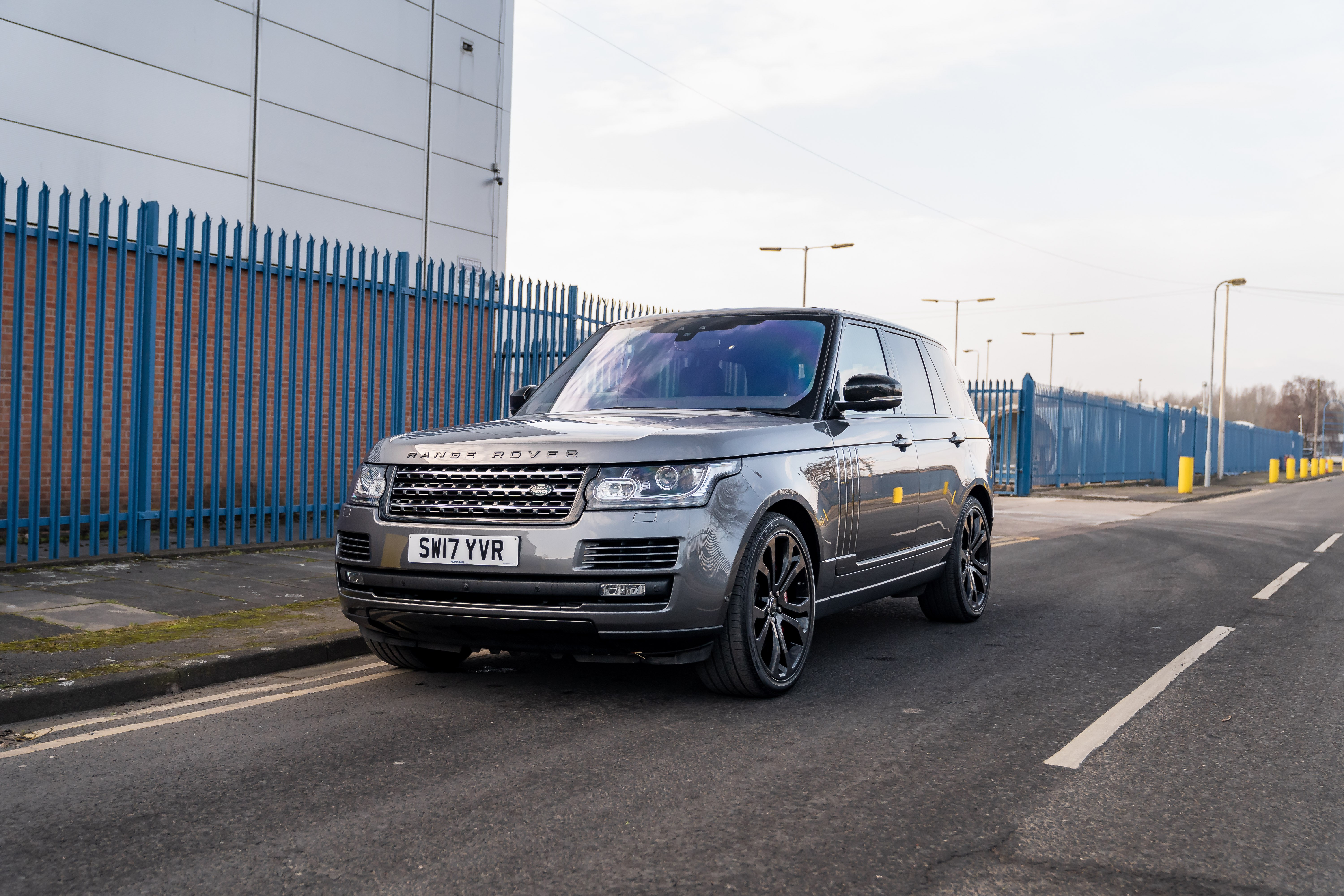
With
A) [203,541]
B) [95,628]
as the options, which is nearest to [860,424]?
[95,628]

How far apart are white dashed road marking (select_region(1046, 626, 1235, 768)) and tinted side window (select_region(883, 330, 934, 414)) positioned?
2018mm

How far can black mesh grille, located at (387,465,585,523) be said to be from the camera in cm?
454

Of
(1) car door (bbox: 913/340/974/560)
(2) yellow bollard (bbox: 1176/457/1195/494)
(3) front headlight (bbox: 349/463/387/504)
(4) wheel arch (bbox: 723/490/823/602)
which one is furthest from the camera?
(2) yellow bollard (bbox: 1176/457/1195/494)

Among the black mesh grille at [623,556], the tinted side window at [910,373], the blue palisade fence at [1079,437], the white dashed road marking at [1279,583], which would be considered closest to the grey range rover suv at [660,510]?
the black mesh grille at [623,556]

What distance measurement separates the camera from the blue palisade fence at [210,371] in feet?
27.5

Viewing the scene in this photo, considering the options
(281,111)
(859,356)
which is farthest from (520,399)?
(281,111)

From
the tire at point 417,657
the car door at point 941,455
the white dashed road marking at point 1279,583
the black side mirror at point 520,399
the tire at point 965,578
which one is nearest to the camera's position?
the tire at point 417,657

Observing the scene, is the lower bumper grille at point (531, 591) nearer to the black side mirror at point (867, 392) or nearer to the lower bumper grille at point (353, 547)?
the lower bumper grille at point (353, 547)

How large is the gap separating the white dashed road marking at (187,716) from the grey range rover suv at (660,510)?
0.20 metres

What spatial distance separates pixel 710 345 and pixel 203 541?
559 centimetres

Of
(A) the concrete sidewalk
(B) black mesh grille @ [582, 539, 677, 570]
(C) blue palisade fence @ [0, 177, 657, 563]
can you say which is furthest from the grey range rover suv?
(C) blue palisade fence @ [0, 177, 657, 563]

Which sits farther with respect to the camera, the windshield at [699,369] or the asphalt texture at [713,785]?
the windshield at [699,369]

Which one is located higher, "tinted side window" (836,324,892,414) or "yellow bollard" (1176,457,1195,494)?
"tinted side window" (836,324,892,414)

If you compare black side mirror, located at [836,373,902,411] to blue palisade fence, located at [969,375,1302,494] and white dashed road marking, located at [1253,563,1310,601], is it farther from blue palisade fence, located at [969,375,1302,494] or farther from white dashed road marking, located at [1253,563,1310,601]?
blue palisade fence, located at [969,375,1302,494]
